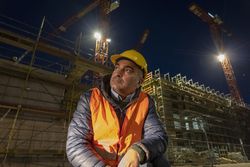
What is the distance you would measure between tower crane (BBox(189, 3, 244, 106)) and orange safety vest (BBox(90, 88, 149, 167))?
36.3 m

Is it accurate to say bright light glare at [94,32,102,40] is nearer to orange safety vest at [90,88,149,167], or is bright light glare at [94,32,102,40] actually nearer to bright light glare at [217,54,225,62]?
orange safety vest at [90,88,149,167]

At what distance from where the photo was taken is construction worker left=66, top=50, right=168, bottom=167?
1351 millimetres

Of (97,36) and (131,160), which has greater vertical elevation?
(97,36)

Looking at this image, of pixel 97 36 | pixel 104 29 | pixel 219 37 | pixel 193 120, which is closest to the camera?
pixel 193 120

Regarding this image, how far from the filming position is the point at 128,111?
169cm

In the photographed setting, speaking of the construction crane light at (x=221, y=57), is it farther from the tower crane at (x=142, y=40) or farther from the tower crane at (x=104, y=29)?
the tower crane at (x=104, y=29)

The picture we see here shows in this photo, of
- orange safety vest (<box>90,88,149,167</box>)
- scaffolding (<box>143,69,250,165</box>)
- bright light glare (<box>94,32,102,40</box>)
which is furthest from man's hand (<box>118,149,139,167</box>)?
bright light glare (<box>94,32,102,40</box>)

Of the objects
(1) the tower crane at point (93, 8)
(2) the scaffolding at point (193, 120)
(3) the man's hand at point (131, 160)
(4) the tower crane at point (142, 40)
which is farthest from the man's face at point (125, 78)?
(4) the tower crane at point (142, 40)

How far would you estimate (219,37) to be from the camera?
1485 inches

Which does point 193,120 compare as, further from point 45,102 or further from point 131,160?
point 131,160

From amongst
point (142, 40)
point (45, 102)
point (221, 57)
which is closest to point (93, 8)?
point (142, 40)

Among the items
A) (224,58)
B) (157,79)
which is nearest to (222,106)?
(157,79)

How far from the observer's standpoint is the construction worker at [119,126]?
1351 millimetres

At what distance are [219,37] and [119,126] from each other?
41981 mm
